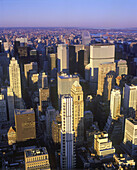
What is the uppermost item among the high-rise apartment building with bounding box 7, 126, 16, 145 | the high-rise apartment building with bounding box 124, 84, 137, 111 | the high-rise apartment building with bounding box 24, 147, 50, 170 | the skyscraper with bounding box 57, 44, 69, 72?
the skyscraper with bounding box 57, 44, 69, 72

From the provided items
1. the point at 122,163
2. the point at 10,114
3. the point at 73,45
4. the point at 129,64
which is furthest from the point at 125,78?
the point at 122,163

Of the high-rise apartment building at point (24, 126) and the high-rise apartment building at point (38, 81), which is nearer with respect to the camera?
the high-rise apartment building at point (24, 126)

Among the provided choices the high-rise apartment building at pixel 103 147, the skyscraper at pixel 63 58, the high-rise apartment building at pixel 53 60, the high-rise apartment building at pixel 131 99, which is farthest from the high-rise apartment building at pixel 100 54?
the high-rise apartment building at pixel 103 147

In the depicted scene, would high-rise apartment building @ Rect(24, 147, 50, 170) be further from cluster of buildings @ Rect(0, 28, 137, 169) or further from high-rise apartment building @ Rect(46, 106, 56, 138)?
high-rise apartment building @ Rect(46, 106, 56, 138)

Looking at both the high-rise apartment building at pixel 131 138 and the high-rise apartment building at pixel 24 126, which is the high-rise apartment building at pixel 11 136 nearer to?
the high-rise apartment building at pixel 24 126

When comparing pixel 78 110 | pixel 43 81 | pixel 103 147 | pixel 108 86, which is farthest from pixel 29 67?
pixel 103 147

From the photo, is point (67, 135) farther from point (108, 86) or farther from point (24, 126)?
point (108, 86)

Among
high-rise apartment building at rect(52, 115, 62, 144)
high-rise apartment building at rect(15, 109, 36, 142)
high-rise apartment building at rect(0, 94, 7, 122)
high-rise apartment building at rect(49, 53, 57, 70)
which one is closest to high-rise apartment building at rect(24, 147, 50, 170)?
high-rise apartment building at rect(52, 115, 62, 144)
